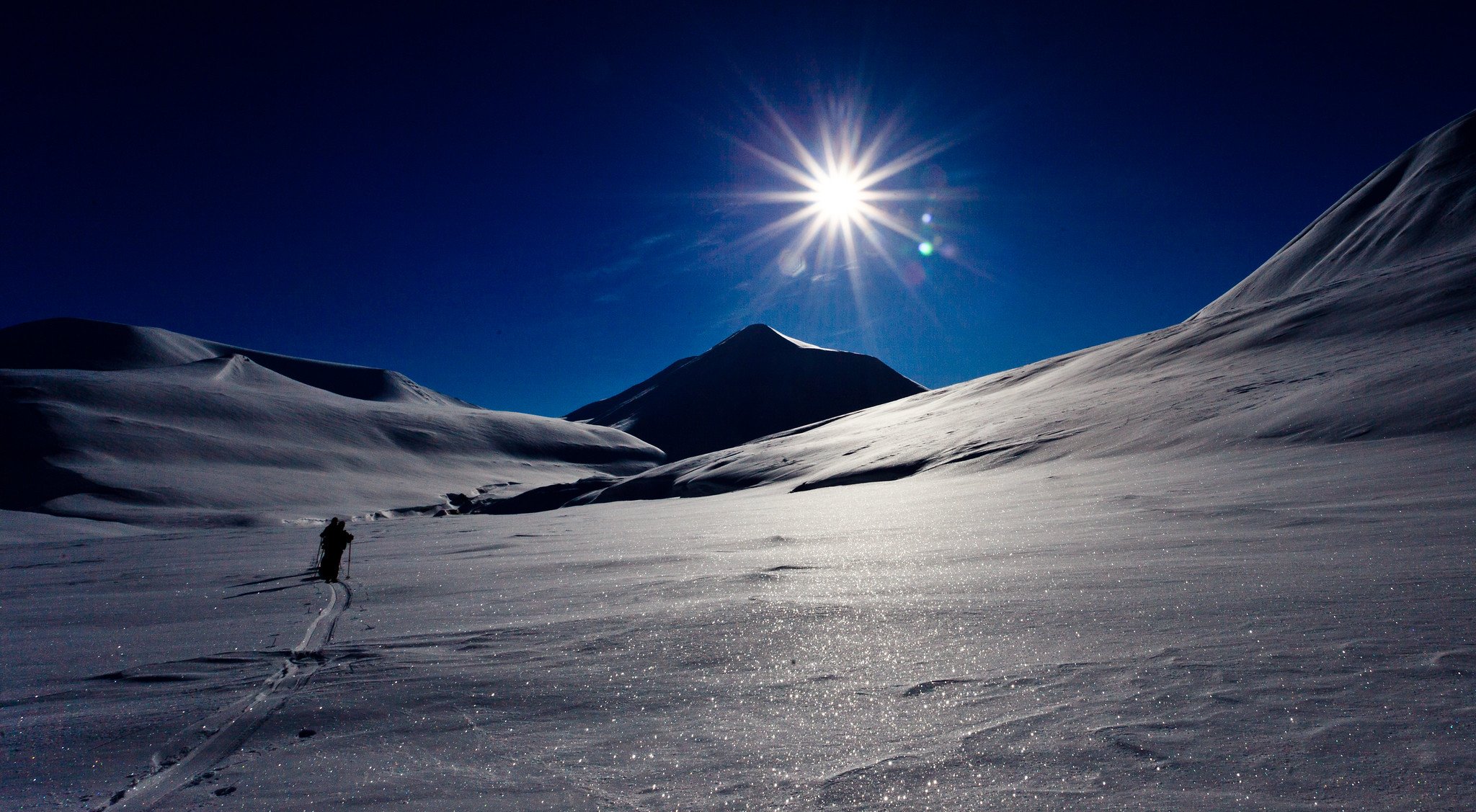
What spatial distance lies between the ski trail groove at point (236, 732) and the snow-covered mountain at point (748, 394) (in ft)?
424

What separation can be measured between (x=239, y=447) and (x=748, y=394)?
11653 cm

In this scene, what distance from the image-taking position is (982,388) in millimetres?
29625

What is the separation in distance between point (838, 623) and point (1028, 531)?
274 cm

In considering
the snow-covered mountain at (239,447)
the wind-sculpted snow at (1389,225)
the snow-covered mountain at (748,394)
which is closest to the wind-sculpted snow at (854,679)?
the wind-sculpted snow at (1389,225)

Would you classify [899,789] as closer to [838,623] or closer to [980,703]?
[980,703]

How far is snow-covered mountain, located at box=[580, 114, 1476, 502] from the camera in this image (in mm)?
9125

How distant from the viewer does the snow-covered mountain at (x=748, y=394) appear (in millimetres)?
144000

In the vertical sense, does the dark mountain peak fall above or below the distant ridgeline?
above

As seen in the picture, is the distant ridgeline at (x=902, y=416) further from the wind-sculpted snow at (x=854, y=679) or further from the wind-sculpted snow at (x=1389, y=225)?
the wind-sculpted snow at (x=854, y=679)

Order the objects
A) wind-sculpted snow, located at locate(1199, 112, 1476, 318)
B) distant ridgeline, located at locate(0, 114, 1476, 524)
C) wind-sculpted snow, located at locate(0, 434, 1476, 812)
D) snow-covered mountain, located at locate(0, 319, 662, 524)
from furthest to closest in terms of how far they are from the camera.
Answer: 1. snow-covered mountain, located at locate(0, 319, 662, 524)
2. wind-sculpted snow, located at locate(1199, 112, 1476, 318)
3. distant ridgeline, located at locate(0, 114, 1476, 524)
4. wind-sculpted snow, located at locate(0, 434, 1476, 812)

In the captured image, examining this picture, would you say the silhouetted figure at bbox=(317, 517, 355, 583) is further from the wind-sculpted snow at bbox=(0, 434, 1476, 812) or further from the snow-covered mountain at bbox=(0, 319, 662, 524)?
the snow-covered mountain at bbox=(0, 319, 662, 524)

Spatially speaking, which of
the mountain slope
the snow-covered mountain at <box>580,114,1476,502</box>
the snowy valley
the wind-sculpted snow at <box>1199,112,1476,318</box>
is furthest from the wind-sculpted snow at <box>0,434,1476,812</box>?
the mountain slope

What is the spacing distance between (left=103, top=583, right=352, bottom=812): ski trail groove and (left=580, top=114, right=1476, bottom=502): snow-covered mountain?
10366 millimetres

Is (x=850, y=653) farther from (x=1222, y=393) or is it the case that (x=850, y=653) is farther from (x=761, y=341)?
(x=761, y=341)
